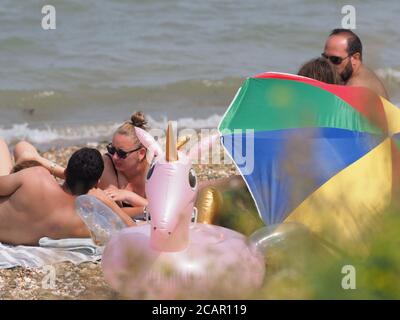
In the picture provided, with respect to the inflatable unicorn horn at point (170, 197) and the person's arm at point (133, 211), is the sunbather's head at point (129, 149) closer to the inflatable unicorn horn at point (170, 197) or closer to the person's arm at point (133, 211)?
the person's arm at point (133, 211)

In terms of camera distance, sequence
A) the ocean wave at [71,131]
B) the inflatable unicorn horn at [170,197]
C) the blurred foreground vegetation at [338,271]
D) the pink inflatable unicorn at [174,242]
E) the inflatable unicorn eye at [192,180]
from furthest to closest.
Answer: the ocean wave at [71,131]
the inflatable unicorn eye at [192,180]
the inflatable unicorn horn at [170,197]
the pink inflatable unicorn at [174,242]
the blurred foreground vegetation at [338,271]

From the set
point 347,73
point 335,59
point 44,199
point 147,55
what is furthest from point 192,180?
point 147,55

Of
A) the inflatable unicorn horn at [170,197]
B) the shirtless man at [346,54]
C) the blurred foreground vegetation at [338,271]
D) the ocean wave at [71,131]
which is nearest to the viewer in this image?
the blurred foreground vegetation at [338,271]

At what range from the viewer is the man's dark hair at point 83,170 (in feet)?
16.0

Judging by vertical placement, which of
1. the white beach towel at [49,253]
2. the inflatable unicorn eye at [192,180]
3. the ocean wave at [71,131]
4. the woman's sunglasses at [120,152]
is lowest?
the white beach towel at [49,253]

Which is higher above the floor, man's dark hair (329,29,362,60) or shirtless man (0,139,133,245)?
man's dark hair (329,29,362,60)

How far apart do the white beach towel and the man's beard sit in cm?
179

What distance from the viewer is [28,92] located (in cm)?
998

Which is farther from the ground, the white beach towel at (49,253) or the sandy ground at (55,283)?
the white beach towel at (49,253)

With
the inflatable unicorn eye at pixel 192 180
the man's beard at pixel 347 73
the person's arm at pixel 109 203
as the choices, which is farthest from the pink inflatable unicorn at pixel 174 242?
the man's beard at pixel 347 73

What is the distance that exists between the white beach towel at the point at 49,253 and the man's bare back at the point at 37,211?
5 centimetres

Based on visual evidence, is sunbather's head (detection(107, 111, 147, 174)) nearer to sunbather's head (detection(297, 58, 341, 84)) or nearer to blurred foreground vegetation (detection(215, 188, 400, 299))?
sunbather's head (detection(297, 58, 341, 84))

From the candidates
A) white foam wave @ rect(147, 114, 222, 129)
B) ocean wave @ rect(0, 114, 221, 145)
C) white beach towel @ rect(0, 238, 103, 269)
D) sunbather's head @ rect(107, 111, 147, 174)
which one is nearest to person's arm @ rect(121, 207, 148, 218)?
sunbather's head @ rect(107, 111, 147, 174)

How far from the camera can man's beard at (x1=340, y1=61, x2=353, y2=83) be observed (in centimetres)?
535
